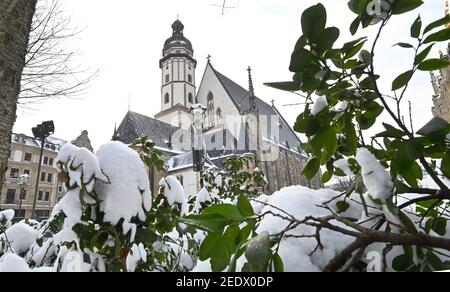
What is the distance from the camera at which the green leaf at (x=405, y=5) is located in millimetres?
533

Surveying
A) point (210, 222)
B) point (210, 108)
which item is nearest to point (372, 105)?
point (210, 222)

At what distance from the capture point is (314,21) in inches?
19.7

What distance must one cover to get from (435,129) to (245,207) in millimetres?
361

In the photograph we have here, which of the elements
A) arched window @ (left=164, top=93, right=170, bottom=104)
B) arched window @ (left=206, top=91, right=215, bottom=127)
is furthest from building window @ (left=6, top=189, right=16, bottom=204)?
arched window @ (left=206, top=91, right=215, bottom=127)

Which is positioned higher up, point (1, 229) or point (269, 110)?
point (269, 110)

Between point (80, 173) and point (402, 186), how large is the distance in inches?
41.4

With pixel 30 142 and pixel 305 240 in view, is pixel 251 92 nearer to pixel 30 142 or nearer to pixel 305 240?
pixel 305 240

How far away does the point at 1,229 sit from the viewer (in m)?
3.93

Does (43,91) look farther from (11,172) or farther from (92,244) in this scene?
(11,172)

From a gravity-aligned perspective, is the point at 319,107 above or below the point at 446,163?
above

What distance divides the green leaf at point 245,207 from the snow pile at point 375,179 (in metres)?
0.20

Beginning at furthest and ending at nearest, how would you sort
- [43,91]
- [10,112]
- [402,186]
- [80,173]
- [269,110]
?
1. [269,110]
2. [43,91]
3. [10,112]
4. [80,173]
5. [402,186]

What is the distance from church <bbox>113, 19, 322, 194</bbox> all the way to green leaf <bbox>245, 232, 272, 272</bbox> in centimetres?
1981
